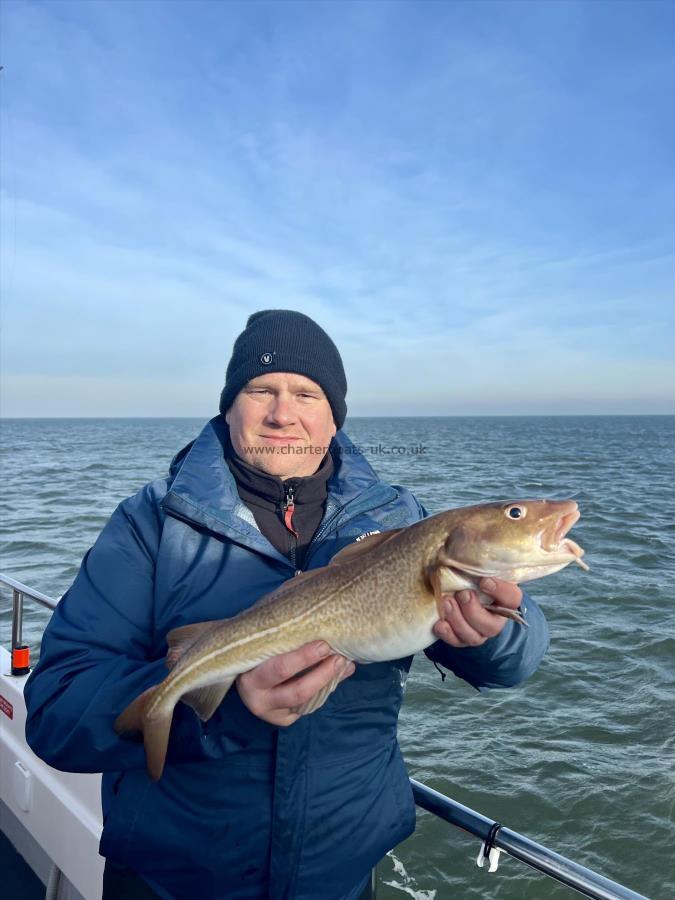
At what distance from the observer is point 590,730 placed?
868cm

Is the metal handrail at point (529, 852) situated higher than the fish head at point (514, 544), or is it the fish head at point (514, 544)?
the fish head at point (514, 544)

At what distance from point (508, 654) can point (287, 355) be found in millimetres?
1697

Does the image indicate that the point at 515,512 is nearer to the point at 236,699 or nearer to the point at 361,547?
the point at 361,547

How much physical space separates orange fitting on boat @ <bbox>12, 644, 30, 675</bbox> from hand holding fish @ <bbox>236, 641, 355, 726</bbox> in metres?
2.84

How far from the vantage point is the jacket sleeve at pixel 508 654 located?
253 cm

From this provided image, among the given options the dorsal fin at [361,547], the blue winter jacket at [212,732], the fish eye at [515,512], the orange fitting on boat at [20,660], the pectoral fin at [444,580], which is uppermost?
the fish eye at [515,512]

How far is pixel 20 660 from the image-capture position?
4527mm

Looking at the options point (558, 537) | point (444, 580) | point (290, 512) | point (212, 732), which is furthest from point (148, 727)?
point (558, 537)

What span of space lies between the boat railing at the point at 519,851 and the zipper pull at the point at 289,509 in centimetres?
124

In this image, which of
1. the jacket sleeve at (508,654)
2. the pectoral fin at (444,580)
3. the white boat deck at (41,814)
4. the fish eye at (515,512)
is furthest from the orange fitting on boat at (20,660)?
the fish eye at (515,512)

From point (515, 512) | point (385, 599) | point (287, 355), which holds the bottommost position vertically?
point (385, 599)

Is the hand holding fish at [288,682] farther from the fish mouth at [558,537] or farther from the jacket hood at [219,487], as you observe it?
the fish mouth at [558,537]

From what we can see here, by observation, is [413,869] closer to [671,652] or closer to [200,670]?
[200,670]

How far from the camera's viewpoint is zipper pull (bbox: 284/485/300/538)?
3014mm
